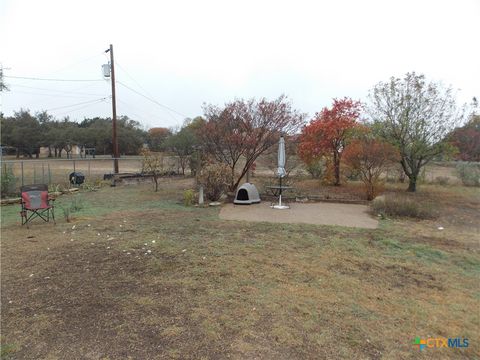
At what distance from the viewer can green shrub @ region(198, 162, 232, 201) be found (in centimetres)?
993

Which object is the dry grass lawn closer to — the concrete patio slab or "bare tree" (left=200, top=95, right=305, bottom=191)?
the concrete patio slab

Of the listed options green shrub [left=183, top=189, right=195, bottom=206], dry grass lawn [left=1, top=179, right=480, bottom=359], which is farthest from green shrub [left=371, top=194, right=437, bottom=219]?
green shrub [left=183, top=189, right=195, bottom=206]

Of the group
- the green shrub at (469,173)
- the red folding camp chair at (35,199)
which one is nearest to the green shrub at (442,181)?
the green shrub at (469,173)

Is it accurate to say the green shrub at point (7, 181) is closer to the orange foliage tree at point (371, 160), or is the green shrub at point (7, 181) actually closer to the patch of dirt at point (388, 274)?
the patch of dirt at point (388, 274)

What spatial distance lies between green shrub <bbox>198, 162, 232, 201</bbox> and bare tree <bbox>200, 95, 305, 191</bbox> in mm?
812

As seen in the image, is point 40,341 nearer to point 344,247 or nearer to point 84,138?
point 344,247

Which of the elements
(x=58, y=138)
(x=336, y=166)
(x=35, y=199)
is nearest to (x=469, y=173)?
(x=336, y=166)

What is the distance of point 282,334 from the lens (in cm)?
269

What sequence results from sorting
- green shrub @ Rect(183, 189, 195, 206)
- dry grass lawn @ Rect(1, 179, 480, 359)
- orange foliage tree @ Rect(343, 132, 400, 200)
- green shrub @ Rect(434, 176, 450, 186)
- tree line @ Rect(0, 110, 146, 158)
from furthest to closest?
tree line @ Rect(0, 110, 146, 158) → green shrub @ Rect(434, 176, 450, 186) → orange foliage tree @ Rect(343, 132, 400, 200) → green shrub @ Rect(183, 189, 195, 206) → dry grass lawn @ Rect(1, 179, 480, 359)

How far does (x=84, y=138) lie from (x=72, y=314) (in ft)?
148

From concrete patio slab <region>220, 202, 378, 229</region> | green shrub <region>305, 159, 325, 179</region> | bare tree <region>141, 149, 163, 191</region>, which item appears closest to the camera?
concrete patio slab <region>220, 202, 378, 229</region>

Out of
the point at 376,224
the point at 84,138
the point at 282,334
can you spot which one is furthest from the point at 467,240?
the point at 84,138

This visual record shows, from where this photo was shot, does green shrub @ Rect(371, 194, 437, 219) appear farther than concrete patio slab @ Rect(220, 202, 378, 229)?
Yes

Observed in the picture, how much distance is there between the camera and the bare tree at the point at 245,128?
11.1m
